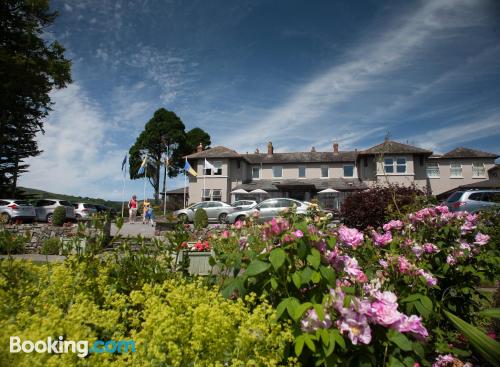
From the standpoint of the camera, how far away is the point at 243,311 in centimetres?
165

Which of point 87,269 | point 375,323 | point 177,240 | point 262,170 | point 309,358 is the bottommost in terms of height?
point 309,358

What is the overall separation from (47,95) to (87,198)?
92.3 feet

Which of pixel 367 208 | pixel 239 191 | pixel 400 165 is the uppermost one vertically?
pixel 400 165

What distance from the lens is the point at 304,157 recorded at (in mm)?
35625

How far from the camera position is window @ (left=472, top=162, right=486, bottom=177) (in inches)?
1238

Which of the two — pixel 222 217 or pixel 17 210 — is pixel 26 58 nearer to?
pixel 17 210

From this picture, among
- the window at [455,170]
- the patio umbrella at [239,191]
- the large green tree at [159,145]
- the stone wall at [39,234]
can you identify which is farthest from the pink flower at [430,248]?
the large green tree at [159,145]

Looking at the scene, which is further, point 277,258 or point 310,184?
point 310,184

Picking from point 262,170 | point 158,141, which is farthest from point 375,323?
point 158,141

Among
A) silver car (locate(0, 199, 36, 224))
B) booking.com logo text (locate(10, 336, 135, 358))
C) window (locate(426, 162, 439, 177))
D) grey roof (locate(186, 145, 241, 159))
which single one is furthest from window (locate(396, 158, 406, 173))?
booking.com logo text (locate(10, 336, 135, 358))

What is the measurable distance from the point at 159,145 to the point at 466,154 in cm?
4038

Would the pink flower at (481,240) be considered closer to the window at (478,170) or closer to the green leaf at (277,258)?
the green leaf at (277,258)

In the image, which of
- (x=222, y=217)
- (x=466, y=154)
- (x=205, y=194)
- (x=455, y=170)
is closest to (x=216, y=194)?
(x=205, y=194)

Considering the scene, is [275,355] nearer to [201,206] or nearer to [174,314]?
[174,314]
